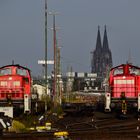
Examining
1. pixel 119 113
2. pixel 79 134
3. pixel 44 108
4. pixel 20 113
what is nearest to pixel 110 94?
pixel 119 113

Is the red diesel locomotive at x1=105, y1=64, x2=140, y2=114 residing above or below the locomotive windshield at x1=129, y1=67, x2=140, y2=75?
below

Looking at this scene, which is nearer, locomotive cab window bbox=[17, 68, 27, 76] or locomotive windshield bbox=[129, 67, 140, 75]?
locomotive windshield bbox=[129, 67, 140, 75]

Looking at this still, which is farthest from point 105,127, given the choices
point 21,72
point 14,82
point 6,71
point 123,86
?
point 6,71

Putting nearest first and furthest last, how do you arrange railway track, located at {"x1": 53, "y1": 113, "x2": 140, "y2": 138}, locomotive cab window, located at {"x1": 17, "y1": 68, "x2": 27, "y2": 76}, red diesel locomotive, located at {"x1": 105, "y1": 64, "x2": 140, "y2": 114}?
railway track, located at {"x1": 53, "y1": 113, "x2": 140, "y2": 138} < red diesel locomotive, located at {"x1": 105, "y1": 64, "x2": 140, "y2": 114} < locomotive cab window, located at {"x1": 17, "y1": 68, "x2": 27, "y2": 76}

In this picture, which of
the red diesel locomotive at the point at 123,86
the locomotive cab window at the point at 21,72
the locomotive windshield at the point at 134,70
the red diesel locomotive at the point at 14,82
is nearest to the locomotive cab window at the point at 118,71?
the red diesel locomotive at the point at 123,86

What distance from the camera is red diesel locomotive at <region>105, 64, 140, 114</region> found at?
98.4 feet

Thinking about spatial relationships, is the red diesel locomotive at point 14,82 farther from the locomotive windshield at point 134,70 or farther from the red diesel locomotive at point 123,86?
the locomotive windshield at point 134,70

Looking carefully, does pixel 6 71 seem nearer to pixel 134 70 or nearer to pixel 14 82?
pixel 14 82

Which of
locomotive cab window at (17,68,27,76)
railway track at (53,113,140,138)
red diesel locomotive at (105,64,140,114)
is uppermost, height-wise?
locomotive cab window at (17,68,27,76)

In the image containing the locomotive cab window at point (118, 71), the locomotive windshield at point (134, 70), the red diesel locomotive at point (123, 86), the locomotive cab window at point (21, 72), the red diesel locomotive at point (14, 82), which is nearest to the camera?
the red diesel locomotive at point (123, 86)

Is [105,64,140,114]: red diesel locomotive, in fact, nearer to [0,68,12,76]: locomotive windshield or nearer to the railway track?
the railway track

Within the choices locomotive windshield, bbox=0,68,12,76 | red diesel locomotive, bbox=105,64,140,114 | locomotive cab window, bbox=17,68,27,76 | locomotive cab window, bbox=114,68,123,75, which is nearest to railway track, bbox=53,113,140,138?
red diesel locomotive, bbox=105,64,140,114

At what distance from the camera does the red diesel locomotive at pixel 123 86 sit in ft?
98.4

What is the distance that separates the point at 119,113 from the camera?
99.5 ft
